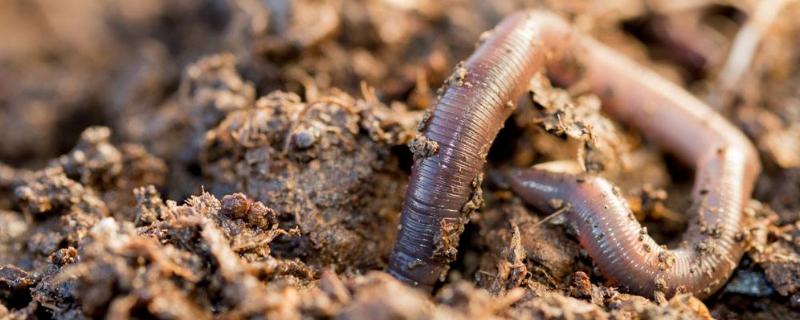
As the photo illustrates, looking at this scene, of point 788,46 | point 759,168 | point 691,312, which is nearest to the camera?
point 691,312

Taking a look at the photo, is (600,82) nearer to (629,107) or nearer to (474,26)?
(629,107)

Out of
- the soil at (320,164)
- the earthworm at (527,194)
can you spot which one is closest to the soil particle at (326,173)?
the soil at (320,164)

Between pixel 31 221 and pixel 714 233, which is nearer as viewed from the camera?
pixel 714 233

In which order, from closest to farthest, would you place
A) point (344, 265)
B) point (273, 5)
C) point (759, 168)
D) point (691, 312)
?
1. point (691, 312)
2. point (344, 265)
3. point (759, 168)
4. point (273, 5)

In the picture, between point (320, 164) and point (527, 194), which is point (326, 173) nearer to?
point (320, 164)

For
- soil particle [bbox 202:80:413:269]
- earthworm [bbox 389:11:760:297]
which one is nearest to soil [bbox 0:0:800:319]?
soil particle [bbox 202:80:413:269]

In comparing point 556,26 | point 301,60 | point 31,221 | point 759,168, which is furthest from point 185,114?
point 759,168
